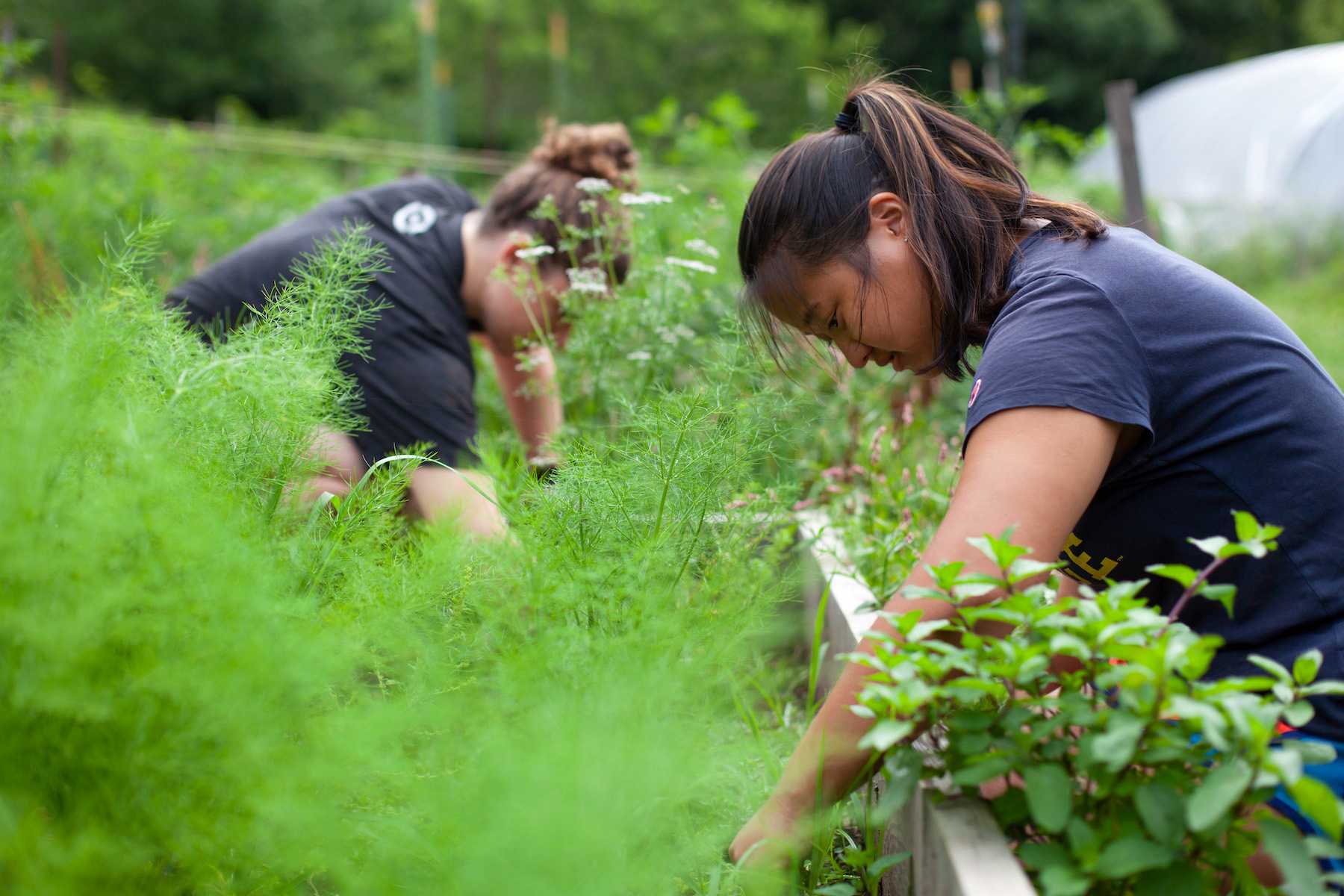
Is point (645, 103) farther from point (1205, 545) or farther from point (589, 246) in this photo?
point (1205, 545)

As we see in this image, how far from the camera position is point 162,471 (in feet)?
3.33

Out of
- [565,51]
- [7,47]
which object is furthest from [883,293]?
[565,51]

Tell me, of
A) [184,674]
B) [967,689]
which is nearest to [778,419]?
[967,689]

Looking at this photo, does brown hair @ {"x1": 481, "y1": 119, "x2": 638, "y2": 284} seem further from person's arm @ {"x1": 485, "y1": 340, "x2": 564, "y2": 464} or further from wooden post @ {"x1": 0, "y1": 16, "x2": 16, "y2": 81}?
wooden post @ {"x1": 0, "y1": 16, "x2": 16, "y2": 81}

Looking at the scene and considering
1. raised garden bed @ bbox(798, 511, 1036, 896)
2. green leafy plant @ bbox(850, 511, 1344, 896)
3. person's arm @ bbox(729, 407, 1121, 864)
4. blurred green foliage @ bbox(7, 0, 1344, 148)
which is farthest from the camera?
blurred green foliage @ bbox(7, 0, 1344, 148)

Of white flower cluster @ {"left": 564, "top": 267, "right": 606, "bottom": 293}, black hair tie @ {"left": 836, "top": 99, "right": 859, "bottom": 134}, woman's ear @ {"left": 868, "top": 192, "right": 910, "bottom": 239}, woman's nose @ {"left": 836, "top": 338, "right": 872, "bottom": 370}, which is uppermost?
black hair tie @ {"left": 836, "top": 99, "right": 859, "bottom": 134}

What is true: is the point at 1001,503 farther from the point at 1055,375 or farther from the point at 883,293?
the point at 883,293

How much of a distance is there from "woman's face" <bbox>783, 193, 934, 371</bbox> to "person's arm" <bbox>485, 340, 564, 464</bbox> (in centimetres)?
95

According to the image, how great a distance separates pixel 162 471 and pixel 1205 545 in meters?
0.99

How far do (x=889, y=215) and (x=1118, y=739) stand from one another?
0.80m

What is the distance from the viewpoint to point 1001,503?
1.07 metres

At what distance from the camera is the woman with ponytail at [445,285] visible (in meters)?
2.29

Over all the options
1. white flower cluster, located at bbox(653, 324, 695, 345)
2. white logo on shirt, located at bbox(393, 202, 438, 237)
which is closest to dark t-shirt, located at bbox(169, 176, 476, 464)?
white logo on shirt, located at bbox(393, 202, 438, 237)

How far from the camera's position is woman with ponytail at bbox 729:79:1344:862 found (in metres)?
1.10
